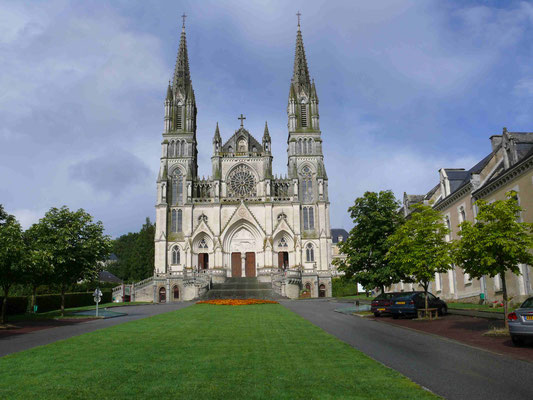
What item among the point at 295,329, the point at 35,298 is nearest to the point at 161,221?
the point at 35,298

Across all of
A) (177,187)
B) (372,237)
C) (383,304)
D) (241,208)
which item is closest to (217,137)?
(177,187)

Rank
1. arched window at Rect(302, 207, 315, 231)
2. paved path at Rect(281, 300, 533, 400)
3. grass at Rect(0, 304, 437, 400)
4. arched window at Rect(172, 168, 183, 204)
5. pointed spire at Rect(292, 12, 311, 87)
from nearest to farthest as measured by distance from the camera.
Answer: grass at Rect(0, 304, 437, 400)
paved path at Rect(281, 300, 533, 400)
arched window at Rect(302, 207, 315, 231)
arched window at Rect(172, 168, 183, 204)
pointed spire at Rect(292, 12, 311, 87)

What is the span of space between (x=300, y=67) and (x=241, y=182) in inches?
841

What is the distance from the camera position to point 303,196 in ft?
209

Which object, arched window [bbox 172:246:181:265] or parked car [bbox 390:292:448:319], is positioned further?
arched window [bbox 172:246:181:265]

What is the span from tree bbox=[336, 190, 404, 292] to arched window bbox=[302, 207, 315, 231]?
3387 cm

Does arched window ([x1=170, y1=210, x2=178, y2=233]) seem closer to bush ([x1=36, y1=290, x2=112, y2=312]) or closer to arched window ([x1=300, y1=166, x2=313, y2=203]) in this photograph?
bush ([x1=36, y1=290, x2=112, y2=312])

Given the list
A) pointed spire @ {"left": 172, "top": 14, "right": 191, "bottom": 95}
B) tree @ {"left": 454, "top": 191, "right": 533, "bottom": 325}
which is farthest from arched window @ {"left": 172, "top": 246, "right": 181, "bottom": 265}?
tree @ {"left": 454, "top": 191, "right": 533, "bottom": 325}

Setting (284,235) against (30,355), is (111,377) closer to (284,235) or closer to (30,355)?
(30,355)

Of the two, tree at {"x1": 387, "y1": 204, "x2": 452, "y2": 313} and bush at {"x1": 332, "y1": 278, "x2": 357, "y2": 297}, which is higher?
tree at {"x1": 387, "y1": 204, "x2": 452, "y2": 313}

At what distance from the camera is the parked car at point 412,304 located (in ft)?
76.1

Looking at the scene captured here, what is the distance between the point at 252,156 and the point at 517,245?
51.6 meters

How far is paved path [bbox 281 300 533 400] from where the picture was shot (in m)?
7.64

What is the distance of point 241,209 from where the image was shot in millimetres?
61781
